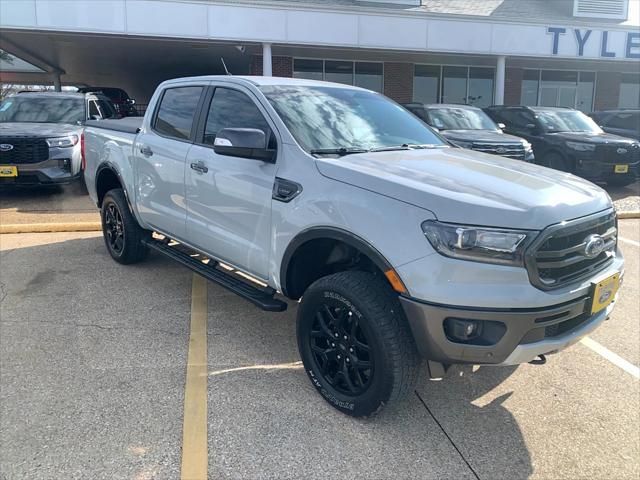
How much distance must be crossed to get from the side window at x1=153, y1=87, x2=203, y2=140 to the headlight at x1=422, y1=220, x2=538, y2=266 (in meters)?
2.65

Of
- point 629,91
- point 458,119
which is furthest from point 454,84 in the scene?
point 458,119

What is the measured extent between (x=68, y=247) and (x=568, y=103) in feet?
66.1

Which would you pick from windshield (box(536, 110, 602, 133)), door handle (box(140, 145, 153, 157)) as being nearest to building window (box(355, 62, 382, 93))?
windshield (box(536, 110, 602, 133))

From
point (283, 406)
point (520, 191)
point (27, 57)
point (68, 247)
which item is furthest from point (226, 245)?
point (27, 57)

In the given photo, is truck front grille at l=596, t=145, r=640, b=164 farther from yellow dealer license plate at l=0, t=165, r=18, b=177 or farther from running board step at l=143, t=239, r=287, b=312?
yellow dealer license plate at l=0, t=165, r=18, b=177

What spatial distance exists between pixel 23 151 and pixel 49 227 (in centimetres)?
218

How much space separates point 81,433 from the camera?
9.57 ft

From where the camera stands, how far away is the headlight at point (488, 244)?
2576mm

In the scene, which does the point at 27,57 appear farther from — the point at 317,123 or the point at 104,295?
→ the point at 317,123

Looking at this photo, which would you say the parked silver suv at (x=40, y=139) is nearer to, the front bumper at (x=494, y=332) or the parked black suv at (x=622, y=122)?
the front bumper at (x=494, y=332)

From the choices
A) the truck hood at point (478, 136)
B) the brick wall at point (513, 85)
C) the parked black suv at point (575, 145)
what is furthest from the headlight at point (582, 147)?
the brick wall at point (513, 85)

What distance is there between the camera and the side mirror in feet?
11.0

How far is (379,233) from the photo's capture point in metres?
2.80

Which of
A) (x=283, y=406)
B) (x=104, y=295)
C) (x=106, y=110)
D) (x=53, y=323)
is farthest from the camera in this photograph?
(x=106, y=110)
